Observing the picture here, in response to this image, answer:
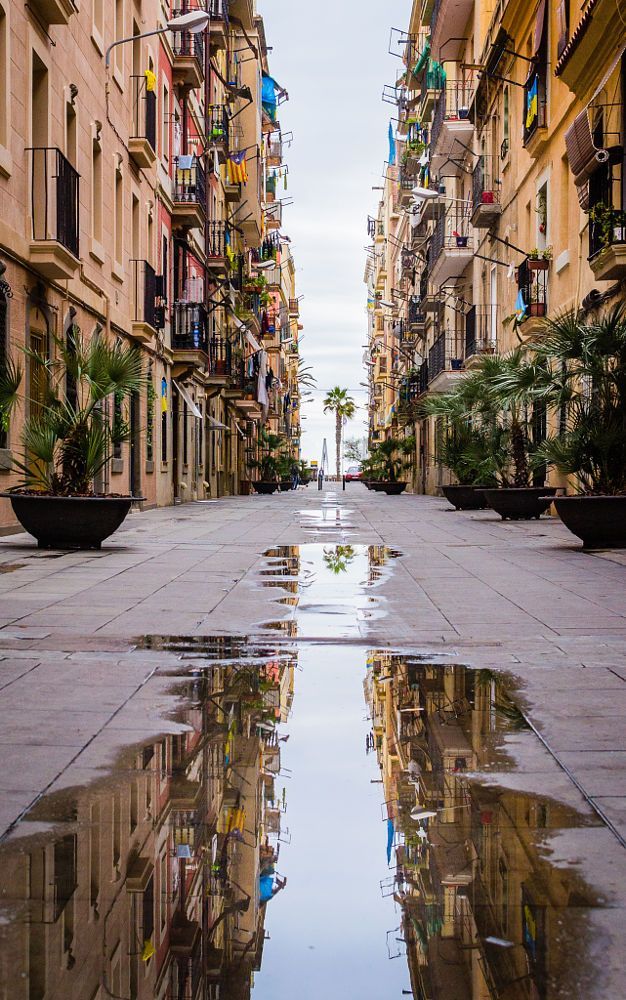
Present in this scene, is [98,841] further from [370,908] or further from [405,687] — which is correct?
[405,687]

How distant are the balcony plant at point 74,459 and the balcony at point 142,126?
13.8 metres

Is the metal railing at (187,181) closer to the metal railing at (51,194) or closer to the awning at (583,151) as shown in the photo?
the metal railing at (51,194)

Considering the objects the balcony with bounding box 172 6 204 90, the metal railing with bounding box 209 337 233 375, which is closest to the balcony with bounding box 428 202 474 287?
the metal railing with bounding box 209 337 233 375

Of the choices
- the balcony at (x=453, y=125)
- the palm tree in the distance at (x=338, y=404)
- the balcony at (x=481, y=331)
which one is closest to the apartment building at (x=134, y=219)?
the balcony at (x=453, y=125)

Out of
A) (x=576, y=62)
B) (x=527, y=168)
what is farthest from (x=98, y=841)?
(x=527, y=168)

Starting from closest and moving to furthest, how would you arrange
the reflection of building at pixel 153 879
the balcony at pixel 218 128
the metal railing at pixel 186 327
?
the reflection of building at pixel 153 879 < the metal railing at pixel 186 327 < the balcony at pixel 218 128

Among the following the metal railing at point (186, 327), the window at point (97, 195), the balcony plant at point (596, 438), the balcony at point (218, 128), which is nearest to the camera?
the balcony plant at point (596, 438)

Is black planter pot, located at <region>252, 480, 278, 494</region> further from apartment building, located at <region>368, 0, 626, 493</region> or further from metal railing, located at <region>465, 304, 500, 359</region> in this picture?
metal railing, located at <region>465, 304, 500, 359</region>

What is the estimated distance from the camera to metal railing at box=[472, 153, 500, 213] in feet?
104

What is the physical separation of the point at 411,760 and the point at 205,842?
114 centimetres

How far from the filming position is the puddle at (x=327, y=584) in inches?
304

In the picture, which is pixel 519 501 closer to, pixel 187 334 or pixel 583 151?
pixel 583 151

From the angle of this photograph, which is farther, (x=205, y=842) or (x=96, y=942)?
(x=205, y=842)

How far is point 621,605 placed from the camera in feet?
28.8
